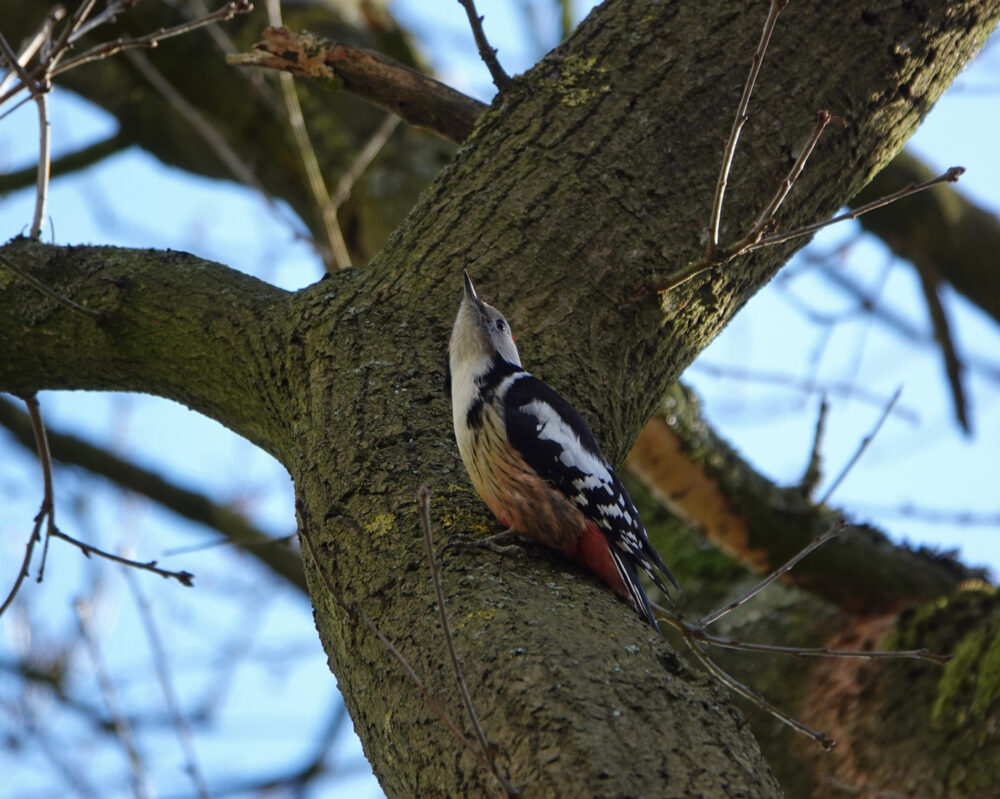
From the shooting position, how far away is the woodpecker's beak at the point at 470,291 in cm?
266

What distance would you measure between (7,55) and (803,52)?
7.36 ft

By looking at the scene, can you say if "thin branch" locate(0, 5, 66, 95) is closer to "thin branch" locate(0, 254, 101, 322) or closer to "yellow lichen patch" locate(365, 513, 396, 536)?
"thin branch" locate(0, 254, 101, 322)

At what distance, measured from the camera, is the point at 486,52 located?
119 inches

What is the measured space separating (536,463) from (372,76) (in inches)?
62.9

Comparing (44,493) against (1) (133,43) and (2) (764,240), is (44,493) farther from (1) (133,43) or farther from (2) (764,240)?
(2) (764,240)

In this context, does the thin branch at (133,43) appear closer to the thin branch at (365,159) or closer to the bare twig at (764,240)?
the bare twig at (764,240)

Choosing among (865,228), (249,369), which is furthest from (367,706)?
(865,228)

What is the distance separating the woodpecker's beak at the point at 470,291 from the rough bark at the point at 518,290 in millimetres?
29

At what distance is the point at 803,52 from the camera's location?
2975 millimetres

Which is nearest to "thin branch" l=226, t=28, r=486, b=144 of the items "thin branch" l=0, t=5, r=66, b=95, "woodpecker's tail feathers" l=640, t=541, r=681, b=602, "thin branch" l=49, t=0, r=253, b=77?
"thin branch" l=49, t=0, r=253, b=77

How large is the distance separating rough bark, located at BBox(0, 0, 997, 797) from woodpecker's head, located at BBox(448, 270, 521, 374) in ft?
0.15

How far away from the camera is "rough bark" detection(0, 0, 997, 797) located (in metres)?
A: 2.19

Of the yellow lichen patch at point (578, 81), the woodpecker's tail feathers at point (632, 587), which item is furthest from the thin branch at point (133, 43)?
the woodpecker's tail feathers at point (632, 587)

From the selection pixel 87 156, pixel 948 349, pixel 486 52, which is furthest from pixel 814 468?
pixel 87 156
